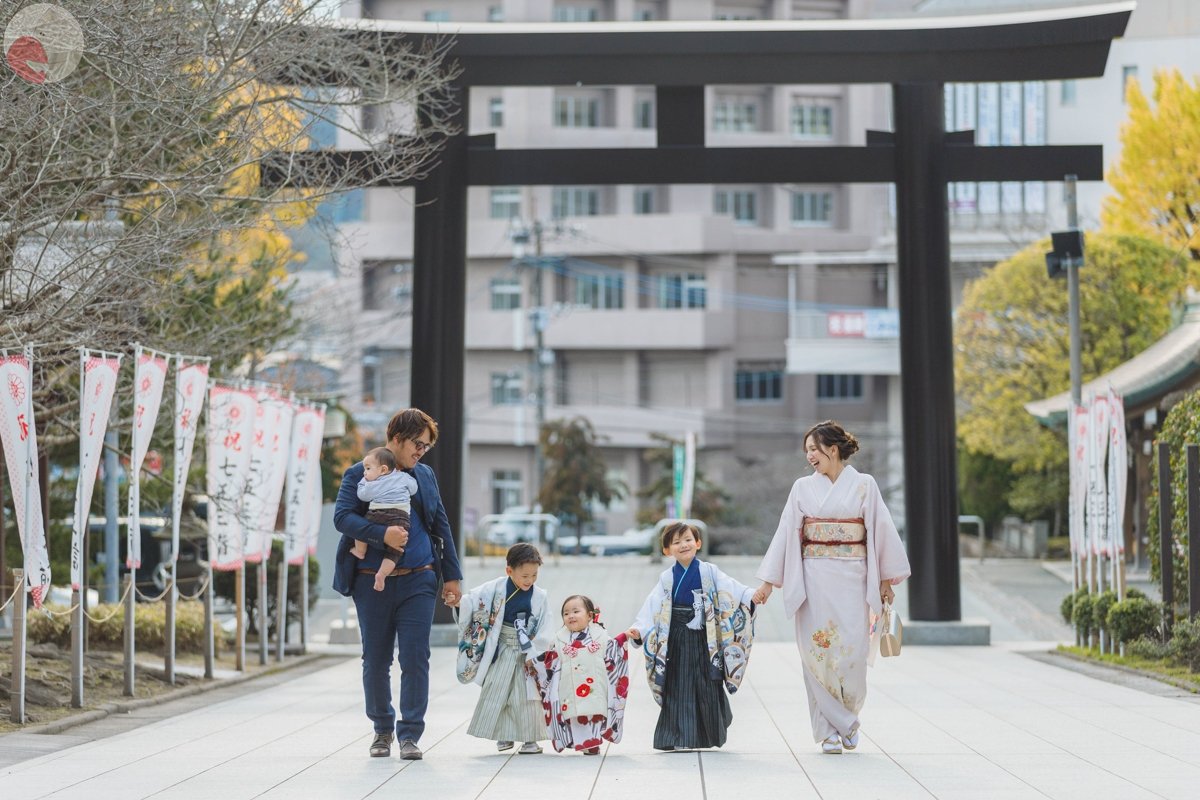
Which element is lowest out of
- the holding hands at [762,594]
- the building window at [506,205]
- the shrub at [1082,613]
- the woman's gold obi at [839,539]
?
the shrub at [1082,613]

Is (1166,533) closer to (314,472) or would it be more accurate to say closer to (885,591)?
(885,591)

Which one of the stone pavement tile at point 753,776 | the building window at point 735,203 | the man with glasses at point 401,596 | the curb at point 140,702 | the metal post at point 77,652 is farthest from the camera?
the building window at point 735,203

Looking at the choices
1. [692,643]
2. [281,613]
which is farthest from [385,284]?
[692,643]

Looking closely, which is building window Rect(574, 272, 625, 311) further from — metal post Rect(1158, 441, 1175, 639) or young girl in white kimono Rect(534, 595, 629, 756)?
young girl in white kimono Rect(534, 595, 629, 756)

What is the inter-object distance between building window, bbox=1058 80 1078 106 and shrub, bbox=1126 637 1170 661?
31.9 metres

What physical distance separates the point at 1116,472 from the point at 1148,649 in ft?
6.05

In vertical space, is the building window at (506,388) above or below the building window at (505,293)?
below

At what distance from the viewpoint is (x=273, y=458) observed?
13.9 metres

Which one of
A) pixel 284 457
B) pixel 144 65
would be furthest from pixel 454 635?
pixel 144 65

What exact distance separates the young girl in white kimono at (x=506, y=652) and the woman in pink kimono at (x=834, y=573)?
1.26 m

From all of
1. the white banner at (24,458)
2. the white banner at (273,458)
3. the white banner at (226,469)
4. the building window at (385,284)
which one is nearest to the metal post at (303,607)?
the white banner at (273,458)

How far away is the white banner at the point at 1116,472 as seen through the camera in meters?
14.1

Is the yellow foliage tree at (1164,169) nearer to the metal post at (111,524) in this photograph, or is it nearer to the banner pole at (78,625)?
the metal post at (111,524)

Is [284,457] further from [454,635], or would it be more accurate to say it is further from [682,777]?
[682,777]
